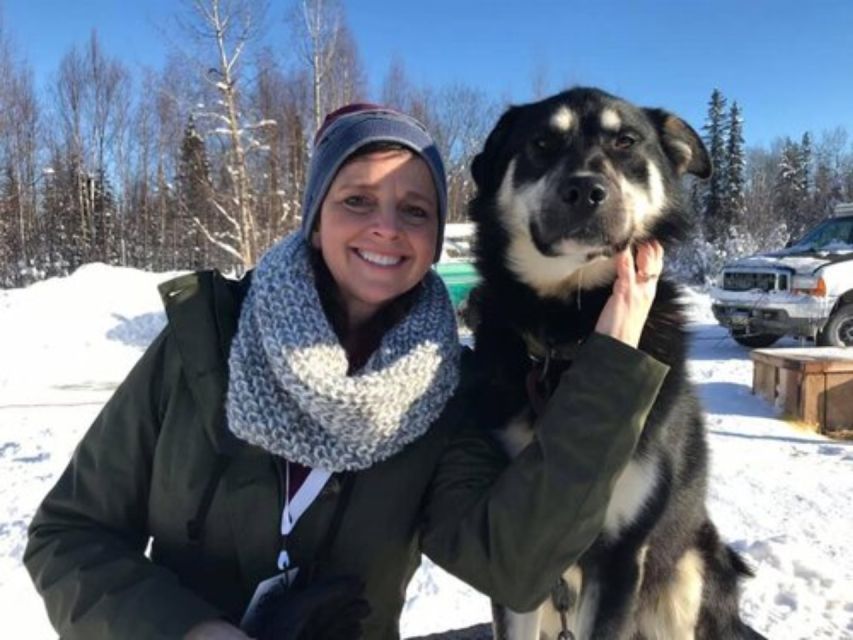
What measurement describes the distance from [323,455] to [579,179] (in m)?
0.98

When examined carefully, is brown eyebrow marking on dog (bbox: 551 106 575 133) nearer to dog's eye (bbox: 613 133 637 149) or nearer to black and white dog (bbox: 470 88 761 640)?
black and white dog (bbox: 470 88 761 640)

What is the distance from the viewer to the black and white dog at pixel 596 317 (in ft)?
6.16

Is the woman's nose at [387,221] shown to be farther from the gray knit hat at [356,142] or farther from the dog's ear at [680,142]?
the dog's ear at [680,142]

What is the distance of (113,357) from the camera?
37.3 feet

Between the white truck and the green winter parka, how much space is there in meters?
9.02

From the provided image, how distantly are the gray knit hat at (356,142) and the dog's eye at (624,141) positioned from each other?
2.17ft

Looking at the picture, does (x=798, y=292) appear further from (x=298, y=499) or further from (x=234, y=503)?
(x=234, y=503)

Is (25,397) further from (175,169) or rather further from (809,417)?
(175,169)

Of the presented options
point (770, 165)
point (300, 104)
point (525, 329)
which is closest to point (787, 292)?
point (525, 329)

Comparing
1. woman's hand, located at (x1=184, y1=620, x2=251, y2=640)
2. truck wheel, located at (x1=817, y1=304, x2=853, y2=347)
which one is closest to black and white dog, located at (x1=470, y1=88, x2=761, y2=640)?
woman's hand, located at (x1=184, y1=620, x2=251, y2=640)

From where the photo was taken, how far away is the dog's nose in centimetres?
185

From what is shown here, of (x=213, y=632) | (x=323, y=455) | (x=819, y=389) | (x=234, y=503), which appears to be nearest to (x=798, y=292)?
(x=819, y=389)

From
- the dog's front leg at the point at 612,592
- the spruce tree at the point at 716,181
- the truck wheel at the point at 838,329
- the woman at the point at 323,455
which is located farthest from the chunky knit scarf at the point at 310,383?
the spruce tree at the point at 716,181

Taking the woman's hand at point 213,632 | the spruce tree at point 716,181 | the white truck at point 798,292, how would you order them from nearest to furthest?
the woman's hand at point 213,632
the white truck at point 798,292
the spruce tree at point 716,181
